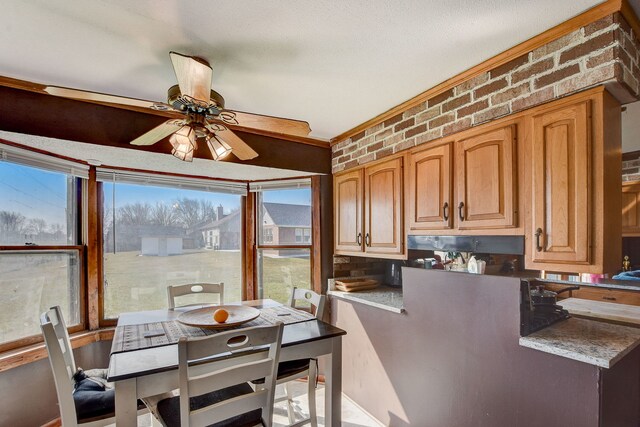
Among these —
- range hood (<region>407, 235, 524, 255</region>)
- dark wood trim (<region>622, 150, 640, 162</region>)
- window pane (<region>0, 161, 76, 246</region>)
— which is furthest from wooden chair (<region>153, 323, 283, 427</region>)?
dark wood trim (<region>622, 150, 640, 162</region>)

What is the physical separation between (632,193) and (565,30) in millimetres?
2896

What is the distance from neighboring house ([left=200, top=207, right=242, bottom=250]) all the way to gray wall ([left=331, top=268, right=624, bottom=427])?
1.60 m

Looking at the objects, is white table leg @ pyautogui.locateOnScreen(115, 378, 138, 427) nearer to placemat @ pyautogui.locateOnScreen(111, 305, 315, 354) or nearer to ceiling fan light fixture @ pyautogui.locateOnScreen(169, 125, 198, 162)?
placemat @ pyautogui.locateOnScreen(111, 305, 315, 354)

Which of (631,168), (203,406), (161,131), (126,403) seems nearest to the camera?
(126,403)

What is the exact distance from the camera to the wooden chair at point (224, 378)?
1307mm

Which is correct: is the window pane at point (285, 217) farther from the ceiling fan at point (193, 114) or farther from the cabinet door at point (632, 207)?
the cabinet door at point (632, 207)

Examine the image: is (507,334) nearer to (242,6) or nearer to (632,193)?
(242,6)

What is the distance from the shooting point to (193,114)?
159cm

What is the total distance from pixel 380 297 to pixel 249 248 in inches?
59.5

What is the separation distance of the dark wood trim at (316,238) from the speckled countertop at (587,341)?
5.98 feet

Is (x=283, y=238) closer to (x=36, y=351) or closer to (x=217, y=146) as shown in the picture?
(x=217, y=146)

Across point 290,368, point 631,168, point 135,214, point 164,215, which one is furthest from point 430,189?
point 631,168

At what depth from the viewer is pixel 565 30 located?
57.2 inches

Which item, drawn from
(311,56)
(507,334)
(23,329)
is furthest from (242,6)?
(23,329)
